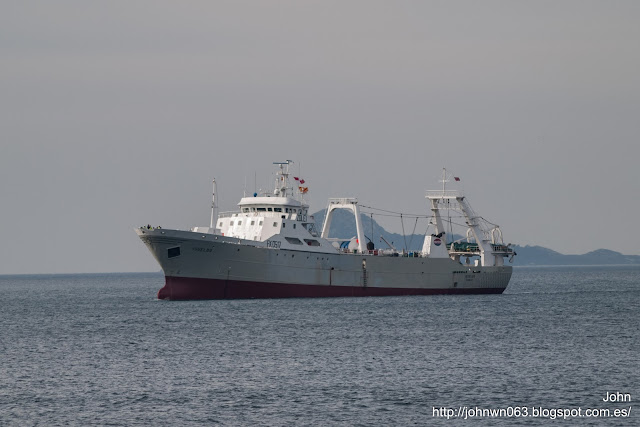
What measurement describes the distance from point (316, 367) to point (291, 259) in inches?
1355

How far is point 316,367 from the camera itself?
40.9 meters

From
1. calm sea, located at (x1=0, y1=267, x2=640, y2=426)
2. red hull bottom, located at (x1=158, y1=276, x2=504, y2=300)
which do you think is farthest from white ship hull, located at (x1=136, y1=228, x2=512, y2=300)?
calm sea, located at (x1=0, y1=267, x2=640, y2=426)

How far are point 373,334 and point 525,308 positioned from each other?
26278 millimetres

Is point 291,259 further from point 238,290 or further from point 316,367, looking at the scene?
point 316,367

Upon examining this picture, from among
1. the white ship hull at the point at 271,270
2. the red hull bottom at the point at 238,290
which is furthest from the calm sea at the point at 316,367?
the white ship hull at the point at 271,270

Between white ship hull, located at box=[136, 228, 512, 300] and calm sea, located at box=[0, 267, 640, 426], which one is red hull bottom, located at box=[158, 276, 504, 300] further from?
calm sea, located at box=[0, 267, 640, 426]

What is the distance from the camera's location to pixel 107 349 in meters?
48.1

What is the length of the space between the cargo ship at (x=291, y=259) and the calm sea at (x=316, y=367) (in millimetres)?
4471

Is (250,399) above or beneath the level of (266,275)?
beneath

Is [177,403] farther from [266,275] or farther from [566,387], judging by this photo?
[266,275]

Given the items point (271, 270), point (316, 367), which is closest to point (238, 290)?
point (271, 270)

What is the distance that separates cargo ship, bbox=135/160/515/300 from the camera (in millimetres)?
71500

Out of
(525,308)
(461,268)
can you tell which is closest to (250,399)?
(525,308)

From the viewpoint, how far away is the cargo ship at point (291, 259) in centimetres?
7150
